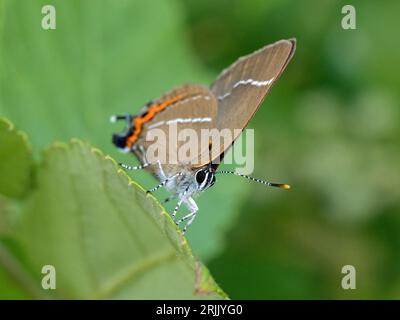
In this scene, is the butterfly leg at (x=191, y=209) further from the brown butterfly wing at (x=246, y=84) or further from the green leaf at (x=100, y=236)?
the green leaf at (x=100, y=236)

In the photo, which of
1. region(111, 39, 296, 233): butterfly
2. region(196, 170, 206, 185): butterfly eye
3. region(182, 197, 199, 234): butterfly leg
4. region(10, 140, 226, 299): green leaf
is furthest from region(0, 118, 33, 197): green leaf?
region(196, 170, 206, 185): butterfly eye

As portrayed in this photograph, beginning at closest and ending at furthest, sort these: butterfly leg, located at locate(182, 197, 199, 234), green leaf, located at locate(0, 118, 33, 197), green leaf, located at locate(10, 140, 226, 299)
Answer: green leaf, located at locate(10, 140, 226, 299)
green leaf, located at locate(0, 118, 33, 197)
butterfly leg, located at locate(182, 197, 199, 234)

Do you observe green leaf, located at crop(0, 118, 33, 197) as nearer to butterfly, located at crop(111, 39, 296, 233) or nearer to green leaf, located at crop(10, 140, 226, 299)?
green leaf, located at crop(10, 140, 226, 299)

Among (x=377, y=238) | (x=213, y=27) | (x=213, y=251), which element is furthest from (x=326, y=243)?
(x=213, y=27)

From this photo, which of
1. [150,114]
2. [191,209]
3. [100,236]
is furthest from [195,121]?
[100,236]

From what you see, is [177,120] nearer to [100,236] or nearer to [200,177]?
[200,177]

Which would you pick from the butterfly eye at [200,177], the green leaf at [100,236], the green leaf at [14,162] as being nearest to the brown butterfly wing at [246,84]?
the butterfly eye at [200,177]

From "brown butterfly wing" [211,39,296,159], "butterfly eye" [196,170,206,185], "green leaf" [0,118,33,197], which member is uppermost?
"brown butterfly wing" [211,39,296,159]
